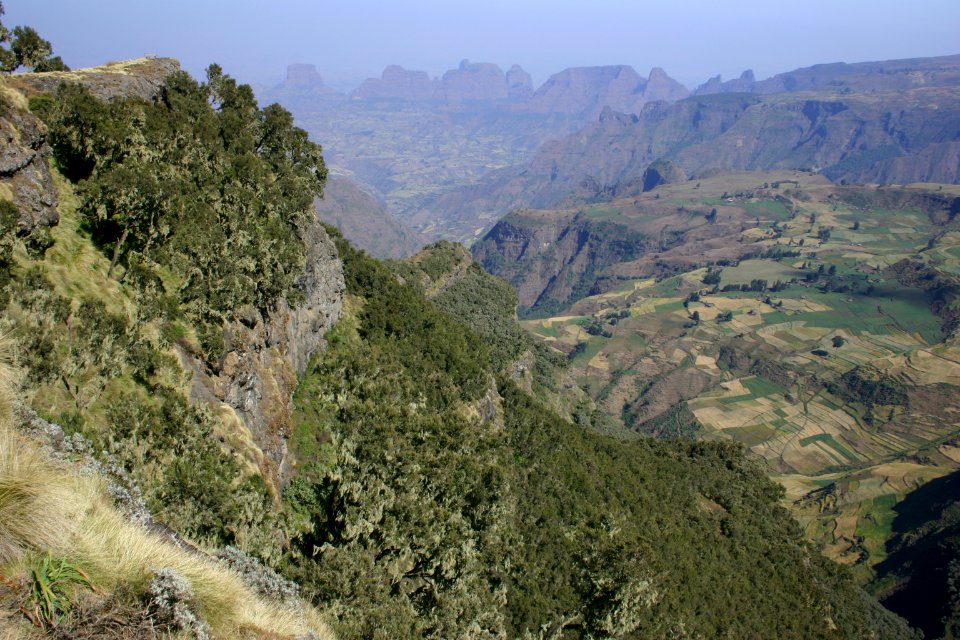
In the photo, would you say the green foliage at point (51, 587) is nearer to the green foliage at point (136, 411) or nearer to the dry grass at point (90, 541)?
the dry grass at point (90, 541)

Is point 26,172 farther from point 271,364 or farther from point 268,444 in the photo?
point 268,444

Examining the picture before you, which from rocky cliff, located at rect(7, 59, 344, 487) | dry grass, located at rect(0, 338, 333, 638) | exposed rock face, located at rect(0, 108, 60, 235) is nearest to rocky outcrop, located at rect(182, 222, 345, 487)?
rocky cliff, located at rect(7, 59, 344, 487)

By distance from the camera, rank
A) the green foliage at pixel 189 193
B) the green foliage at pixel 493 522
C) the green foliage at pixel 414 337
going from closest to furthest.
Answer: the green foliage at pixel 189 193 < the green foliage at pixel 493 522 < the green foliage at pixel 414 337

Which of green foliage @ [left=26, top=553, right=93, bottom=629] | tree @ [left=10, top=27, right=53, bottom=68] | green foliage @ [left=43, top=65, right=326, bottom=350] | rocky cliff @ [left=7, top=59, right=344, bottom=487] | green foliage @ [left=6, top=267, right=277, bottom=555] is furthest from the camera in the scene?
tree @ [left=10, top=27, right=53, bottom=68]

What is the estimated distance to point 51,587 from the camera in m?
9.24

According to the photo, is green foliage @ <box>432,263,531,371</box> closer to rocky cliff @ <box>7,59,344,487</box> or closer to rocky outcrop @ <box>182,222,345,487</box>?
rocky outcrop @ <box>182,222,345,487</box>

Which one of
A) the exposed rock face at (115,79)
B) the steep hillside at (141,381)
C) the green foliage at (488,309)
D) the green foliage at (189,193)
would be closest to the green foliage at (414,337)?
the steep hillside at (141,381)

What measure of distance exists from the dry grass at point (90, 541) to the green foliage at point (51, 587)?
206 millimetres

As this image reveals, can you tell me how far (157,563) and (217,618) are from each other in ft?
5.04

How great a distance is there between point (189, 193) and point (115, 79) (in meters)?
13.2

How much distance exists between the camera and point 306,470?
36312 mm

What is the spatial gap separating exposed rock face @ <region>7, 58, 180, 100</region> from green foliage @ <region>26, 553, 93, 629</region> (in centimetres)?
3442

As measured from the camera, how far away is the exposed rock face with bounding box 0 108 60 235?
995 inches

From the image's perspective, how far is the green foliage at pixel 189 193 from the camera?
Result: 29656mm
